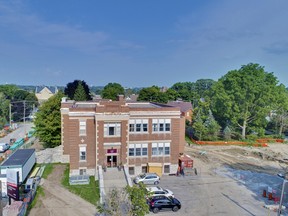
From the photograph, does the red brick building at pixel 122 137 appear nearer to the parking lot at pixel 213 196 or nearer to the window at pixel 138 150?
the window at pixel 138 150

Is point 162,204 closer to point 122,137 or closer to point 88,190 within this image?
point 88,190

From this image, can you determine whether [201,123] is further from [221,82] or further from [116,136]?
[116,136]

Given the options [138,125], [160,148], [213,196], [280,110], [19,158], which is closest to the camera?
[213,196]

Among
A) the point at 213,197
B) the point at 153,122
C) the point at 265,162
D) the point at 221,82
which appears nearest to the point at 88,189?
the point at 153,122

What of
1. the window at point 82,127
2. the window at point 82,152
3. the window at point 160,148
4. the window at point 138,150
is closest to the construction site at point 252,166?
the window at point 160,148

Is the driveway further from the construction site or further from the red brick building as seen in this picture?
the red brick building

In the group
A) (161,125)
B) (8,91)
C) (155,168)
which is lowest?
(155,168)

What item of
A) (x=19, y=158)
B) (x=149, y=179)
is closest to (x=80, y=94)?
(x=19, y=158)
